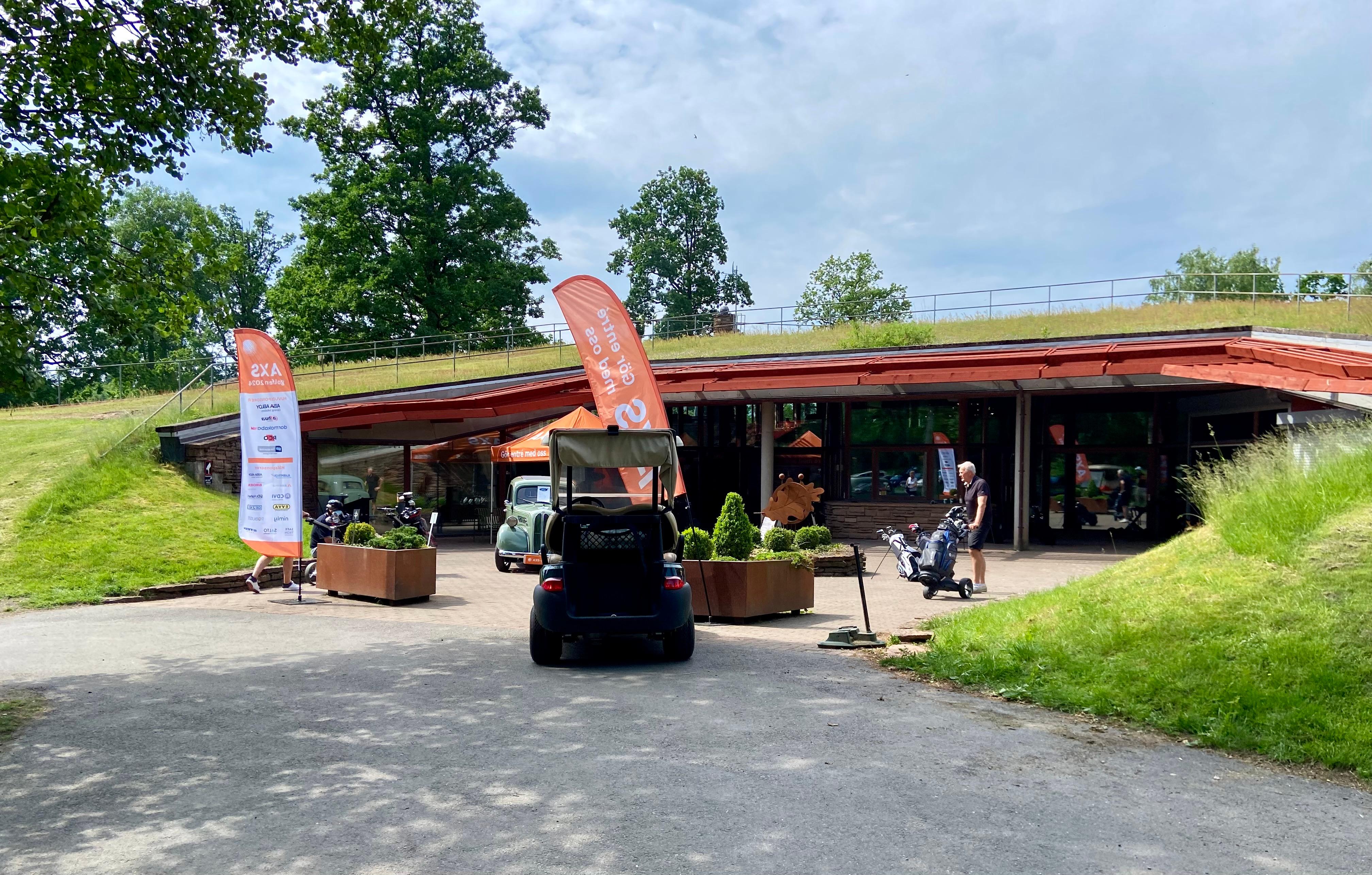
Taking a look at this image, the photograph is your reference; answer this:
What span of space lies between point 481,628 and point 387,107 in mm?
39937

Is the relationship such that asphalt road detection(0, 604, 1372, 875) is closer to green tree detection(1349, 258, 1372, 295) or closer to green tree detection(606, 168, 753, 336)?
green tree detection(1349, 258, 1372, 295)

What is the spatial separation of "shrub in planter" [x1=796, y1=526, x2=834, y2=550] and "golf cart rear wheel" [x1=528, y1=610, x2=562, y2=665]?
20.5 feet

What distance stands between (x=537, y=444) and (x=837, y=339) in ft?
70.6

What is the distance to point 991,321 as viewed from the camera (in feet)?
124

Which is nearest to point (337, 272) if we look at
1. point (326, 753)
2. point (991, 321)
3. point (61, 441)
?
point (61, 441)

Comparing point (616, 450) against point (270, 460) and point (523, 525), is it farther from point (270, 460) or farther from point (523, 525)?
point (523, 525)

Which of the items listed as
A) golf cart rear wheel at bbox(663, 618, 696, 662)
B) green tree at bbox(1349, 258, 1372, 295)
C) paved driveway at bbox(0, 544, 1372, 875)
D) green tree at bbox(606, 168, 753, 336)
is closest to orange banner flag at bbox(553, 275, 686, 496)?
golf cart rear wheel at bbox(663, 618, 696, 662)

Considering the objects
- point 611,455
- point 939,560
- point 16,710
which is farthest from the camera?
point 939,560

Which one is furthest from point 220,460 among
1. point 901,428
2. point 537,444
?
point 901,428

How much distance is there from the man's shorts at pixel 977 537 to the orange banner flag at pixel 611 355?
174 inches

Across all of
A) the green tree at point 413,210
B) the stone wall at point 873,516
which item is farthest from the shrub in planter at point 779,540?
the green tree at point 413,210

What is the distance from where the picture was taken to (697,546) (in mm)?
11758

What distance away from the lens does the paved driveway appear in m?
4.41

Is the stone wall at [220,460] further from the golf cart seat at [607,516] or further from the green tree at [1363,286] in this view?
the green tree at [1363,286]
